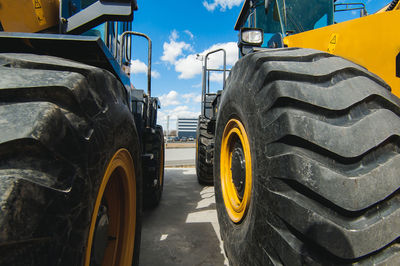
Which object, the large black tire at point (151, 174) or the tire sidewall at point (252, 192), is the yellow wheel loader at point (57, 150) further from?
the large black tire at point (151, 174)

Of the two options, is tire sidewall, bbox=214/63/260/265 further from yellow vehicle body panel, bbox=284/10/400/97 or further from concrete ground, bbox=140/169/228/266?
yellow vehicle body panel, bbox=284/10/400/97

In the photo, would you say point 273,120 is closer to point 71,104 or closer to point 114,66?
point 71,104

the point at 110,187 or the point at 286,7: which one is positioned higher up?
the point at 286,7

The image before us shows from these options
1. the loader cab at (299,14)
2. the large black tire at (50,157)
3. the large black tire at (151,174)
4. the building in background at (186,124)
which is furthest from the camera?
the building in background at (186,124)

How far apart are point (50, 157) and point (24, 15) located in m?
1.36

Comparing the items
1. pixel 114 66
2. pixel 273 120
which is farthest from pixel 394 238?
pixel 114 66

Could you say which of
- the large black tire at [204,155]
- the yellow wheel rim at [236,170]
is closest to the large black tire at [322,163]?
the yellow wheel rim at [236,170]

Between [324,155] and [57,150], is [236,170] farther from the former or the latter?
[57,150]

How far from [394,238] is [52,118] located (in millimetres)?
1209

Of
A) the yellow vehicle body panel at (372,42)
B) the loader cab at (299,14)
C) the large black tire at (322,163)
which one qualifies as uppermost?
the loader cab at (299,14)

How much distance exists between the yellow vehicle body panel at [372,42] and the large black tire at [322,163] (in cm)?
32

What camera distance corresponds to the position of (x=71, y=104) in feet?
2.59

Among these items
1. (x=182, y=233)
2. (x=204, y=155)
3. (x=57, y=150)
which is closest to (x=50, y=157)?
(x=57, y=150)

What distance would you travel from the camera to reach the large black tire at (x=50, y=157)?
23.5 inches
